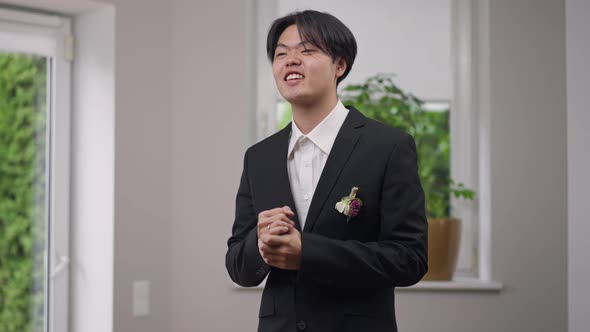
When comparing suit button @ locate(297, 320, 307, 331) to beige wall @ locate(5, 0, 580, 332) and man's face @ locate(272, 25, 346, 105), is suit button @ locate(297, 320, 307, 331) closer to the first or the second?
man's face @ locate(272, 25, 346, 105)

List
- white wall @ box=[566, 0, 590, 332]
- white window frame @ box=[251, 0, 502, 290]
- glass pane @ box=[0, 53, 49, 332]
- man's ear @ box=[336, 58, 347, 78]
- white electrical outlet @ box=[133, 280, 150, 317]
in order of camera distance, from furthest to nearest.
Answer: white window frame @ box=[251, 0, 502, 290]
white electrical outlet @ box=[133, 280, 150, 317]
glass pane @ box=[0, 53, 49, 332]
white wall @ box=[566, 0, 590, 332]
man's ear @ box=[336, 58, 347, 78]

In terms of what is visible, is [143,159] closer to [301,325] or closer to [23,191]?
[23,191]

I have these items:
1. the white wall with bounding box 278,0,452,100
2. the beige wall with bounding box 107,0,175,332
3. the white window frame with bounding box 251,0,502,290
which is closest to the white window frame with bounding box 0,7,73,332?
the beige wall with bounding box 107,0,175,332

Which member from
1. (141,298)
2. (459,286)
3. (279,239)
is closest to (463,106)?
(459,286)

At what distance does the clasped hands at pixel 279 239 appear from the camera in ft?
4.51

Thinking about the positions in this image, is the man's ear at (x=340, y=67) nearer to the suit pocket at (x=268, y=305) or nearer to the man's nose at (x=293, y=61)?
the man's nose at (x=293, y=61)

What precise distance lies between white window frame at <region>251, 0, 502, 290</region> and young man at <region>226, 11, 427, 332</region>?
1553 millimetres

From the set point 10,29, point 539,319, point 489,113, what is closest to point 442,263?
point 539,319

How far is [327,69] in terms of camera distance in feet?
5.11

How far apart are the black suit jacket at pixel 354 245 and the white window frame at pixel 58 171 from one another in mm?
1667

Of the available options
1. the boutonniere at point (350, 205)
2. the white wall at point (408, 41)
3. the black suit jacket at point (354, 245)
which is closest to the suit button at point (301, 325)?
the black suit jacket at point (354, 245)

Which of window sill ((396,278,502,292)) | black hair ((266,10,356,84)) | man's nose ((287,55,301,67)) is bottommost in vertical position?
window sill ((396,278,502,292))

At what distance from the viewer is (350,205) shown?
146 centimetres

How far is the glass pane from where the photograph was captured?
2.83 meters
